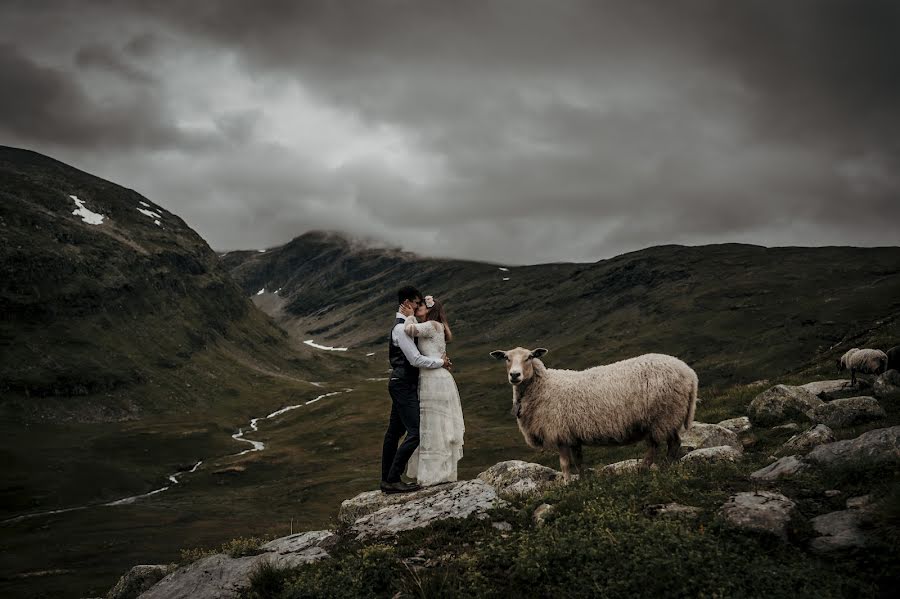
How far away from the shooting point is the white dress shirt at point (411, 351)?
1434 centimetres

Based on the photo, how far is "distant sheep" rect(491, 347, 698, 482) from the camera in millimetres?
17156

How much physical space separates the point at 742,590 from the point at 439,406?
27.7 feet

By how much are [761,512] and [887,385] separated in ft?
65.3

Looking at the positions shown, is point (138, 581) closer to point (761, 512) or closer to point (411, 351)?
point (411, 351)

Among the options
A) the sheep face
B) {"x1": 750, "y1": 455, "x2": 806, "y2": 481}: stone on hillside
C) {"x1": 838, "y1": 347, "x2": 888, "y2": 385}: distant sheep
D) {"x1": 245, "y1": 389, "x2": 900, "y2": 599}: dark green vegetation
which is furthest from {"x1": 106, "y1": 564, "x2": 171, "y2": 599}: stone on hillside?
{"x1": 838, "y1": 347, "x2": 888, "y2": 385}: distant sheep

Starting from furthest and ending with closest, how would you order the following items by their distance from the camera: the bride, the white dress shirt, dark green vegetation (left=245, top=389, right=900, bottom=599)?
the bride → the white dress shirt → dark green vegetation (left=245, top=389, right=900, bottom=599)

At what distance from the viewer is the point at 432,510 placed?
1227 centimetres

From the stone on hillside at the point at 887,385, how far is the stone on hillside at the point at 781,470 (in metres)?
14.8

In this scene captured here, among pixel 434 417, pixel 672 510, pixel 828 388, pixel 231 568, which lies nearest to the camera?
pixel 672 510

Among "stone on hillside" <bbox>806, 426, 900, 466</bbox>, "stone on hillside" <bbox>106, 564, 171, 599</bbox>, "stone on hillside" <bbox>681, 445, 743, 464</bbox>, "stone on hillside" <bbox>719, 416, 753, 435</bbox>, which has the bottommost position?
"stone on hillside" <bbox>106, 564, 171, 599</bbox>

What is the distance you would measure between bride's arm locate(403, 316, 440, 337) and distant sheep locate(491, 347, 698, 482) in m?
3.78

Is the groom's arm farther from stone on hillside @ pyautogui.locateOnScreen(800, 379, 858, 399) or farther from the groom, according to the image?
stone on hillside @ pyautogui.locateOnScreen(800, 379, 858, 399)

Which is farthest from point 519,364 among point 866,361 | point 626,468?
point 866,361

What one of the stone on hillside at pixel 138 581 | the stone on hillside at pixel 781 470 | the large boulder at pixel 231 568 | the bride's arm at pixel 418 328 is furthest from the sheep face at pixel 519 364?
the stone on hillside at pixel 138 581
